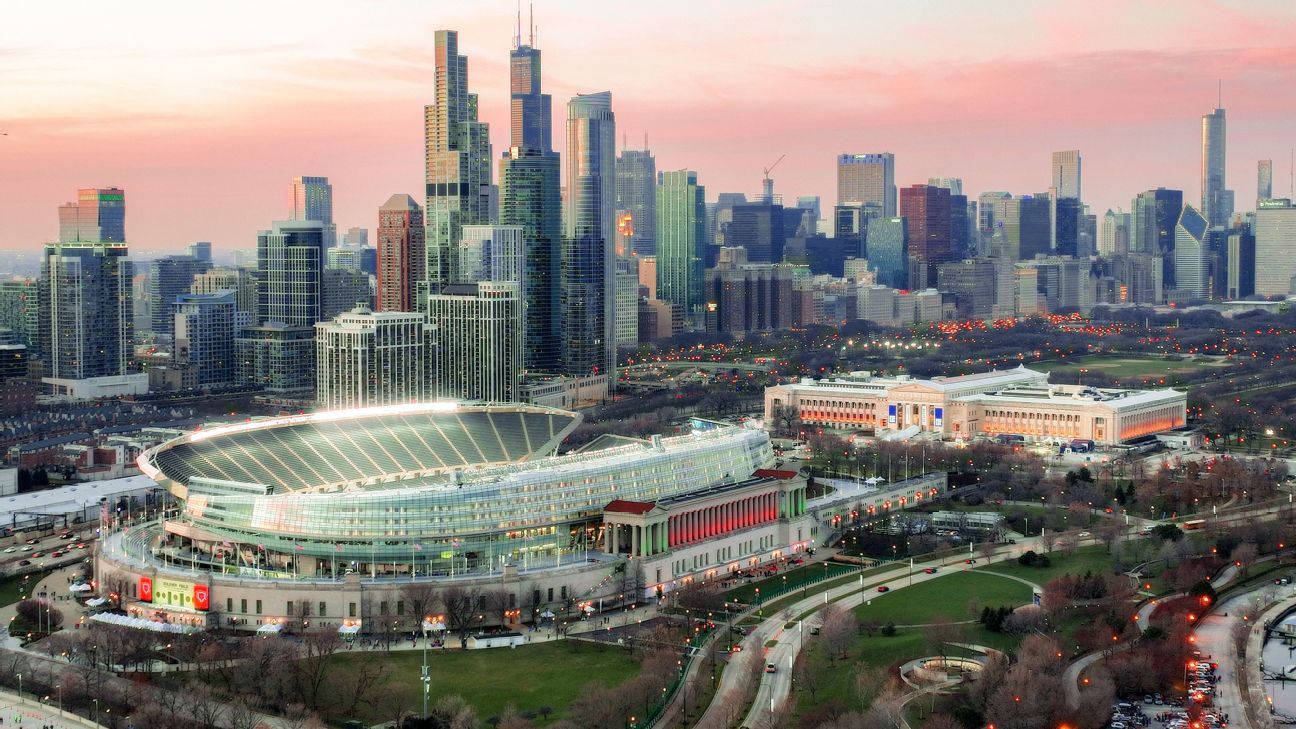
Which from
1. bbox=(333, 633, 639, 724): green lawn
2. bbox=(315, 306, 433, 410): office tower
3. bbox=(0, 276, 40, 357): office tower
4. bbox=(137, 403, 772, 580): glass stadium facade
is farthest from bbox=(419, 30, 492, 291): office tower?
bbox=(333, 633, 639, 724): green lawn

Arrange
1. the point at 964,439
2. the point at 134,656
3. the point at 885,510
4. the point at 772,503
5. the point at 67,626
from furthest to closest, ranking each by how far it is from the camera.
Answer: the point at 964,439, the point at 885,510, the point at 772,503, the point at 67,626, the point at 134,656

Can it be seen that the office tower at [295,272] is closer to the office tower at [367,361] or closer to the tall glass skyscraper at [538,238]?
the tall glass skyscraper at [538,238]

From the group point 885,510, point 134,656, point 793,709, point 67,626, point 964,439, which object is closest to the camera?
point 793,709

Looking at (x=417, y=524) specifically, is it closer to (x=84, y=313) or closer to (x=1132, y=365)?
(x=84, y=313)

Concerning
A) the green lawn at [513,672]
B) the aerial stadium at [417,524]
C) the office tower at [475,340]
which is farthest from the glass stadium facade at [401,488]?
the office tower at [475,340]

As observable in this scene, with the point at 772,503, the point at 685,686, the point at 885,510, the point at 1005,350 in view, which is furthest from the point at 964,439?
the point at 1005,350

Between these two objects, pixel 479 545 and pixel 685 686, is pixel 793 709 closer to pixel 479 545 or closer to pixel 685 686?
pixel 685 686
